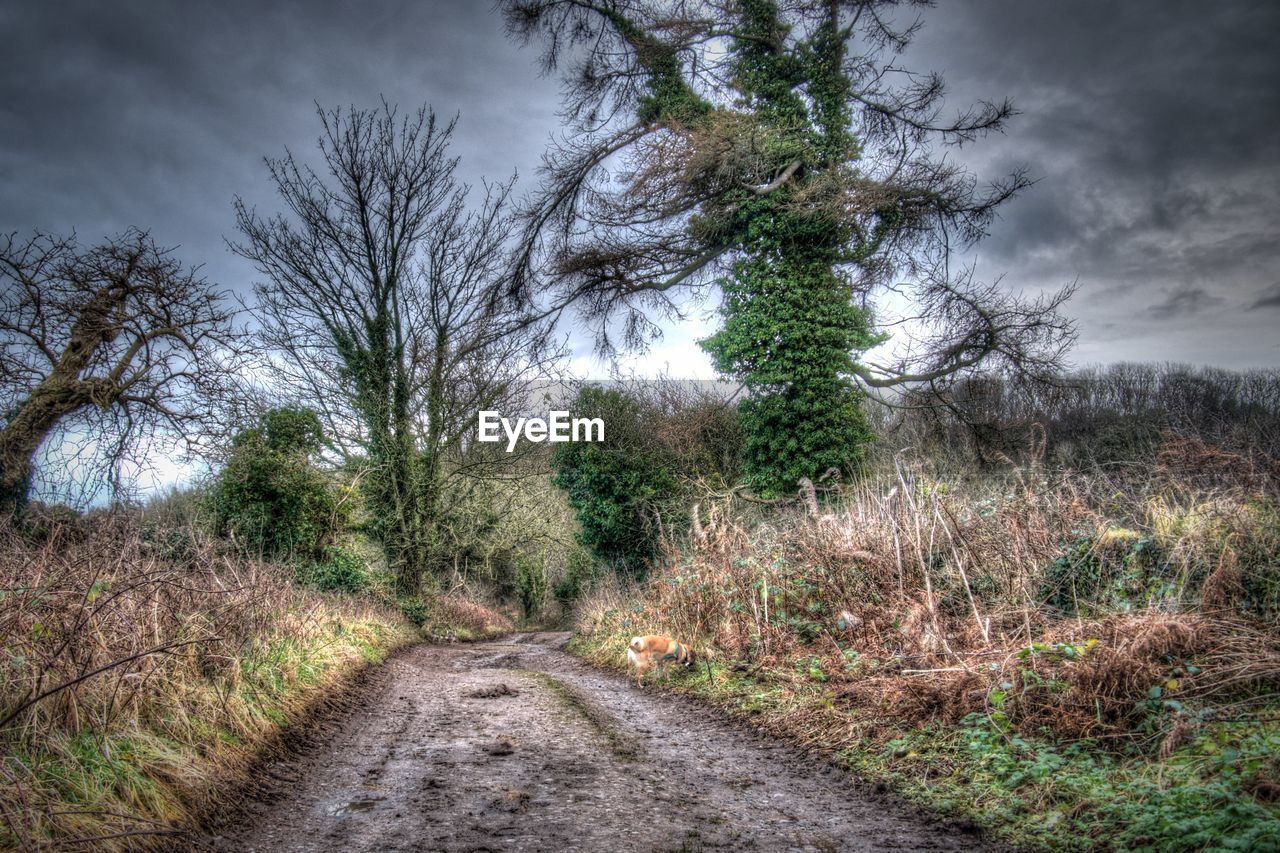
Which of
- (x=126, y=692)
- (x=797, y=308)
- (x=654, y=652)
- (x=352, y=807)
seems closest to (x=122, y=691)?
(x=126, y=692)

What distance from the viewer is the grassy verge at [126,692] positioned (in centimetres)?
299

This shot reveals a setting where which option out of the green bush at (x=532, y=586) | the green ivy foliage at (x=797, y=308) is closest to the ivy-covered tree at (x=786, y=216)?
the green ivy foliage at (x=797, y=308)

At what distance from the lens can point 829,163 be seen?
15.8m

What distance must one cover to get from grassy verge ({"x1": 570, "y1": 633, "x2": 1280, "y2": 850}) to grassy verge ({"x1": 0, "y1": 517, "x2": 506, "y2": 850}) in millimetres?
3858

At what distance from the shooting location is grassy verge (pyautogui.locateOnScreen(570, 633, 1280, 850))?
2838mm

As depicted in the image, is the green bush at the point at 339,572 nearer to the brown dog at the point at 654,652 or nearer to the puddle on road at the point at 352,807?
the brown dog at the point at 654,652

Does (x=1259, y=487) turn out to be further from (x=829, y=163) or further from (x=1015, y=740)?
(x=829, y=163)

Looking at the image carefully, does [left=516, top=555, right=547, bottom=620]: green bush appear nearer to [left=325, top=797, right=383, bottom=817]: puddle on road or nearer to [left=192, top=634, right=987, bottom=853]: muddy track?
[left=192, top=634, right=987, bottom=853]: muddy track

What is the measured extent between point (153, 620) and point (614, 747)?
3.33 meters

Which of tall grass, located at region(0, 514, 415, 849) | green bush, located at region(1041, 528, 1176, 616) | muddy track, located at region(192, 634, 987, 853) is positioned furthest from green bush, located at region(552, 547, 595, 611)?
green bush, located at region(1041, 528, 1176, 616)

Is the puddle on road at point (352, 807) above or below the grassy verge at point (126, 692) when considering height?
below

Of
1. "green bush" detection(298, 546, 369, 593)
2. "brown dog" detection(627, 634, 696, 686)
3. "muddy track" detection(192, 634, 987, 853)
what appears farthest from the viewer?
"green bush" detection(298, 546, 369, 593)

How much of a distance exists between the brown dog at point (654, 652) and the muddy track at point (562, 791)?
3.32ft

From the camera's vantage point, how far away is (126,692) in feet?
12.7
